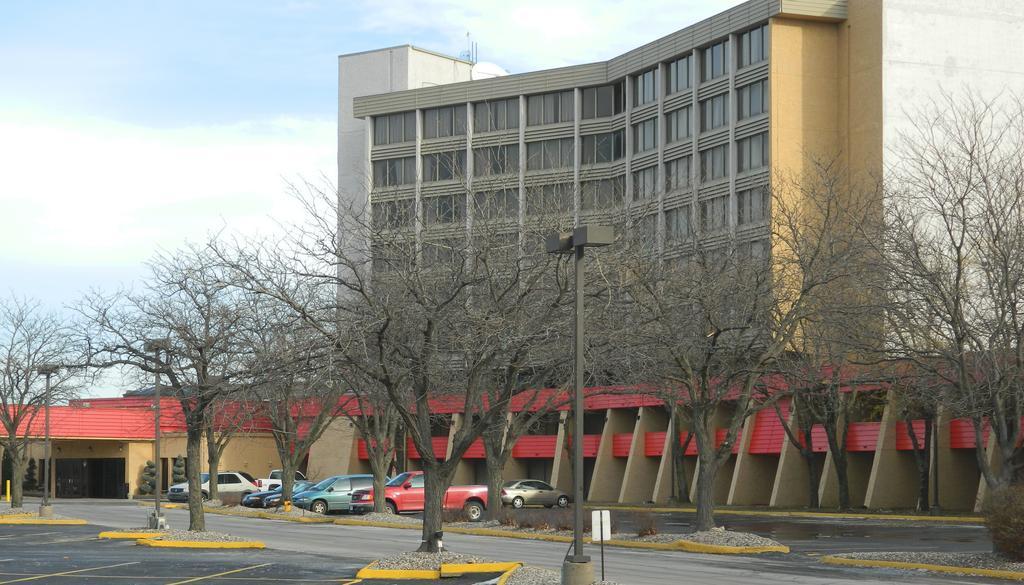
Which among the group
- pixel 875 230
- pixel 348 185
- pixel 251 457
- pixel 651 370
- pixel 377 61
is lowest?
pixel 251 457

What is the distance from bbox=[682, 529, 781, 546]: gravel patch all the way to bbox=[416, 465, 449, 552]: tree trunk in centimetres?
842

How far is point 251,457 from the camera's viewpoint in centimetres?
8338

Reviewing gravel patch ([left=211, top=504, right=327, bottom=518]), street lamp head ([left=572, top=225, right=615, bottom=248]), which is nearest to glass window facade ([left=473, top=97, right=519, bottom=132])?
gravel patch ([left=211, top=504, right=327, bottom=518])

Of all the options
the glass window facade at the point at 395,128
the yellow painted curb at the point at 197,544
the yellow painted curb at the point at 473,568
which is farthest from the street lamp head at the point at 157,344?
the glass window facade at the point at 395,128

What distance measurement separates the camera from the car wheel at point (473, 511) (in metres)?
44.5

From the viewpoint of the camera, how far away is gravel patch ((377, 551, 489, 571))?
24.1m

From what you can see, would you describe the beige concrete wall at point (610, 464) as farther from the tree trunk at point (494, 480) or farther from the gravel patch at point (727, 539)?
the gravel patch at point (727, 539)

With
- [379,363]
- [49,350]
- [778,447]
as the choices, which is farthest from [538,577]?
[778,447]

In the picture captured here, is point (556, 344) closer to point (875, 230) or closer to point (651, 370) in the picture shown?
point (651, 370)

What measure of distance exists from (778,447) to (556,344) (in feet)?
122

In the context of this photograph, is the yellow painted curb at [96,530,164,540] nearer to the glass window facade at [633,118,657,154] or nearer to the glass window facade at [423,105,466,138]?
the glass window facade at [633,118,657,154]

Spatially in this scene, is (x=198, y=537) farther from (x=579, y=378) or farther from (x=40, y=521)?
(x=579, y=378)

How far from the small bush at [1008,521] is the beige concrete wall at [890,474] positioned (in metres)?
29.5

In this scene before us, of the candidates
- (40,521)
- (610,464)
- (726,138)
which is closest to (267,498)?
(40,521)
